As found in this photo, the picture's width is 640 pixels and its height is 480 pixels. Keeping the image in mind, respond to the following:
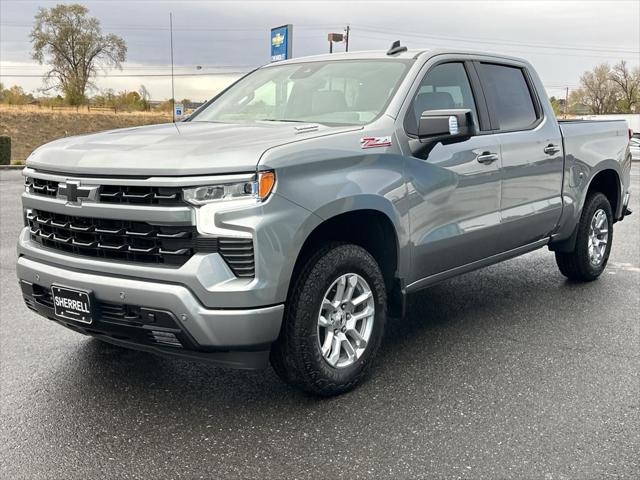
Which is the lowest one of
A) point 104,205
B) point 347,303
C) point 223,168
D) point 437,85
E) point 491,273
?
point 491,273

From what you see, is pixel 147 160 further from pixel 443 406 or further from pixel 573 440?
pixel 573 440

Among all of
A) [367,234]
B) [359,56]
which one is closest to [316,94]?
[359,56]

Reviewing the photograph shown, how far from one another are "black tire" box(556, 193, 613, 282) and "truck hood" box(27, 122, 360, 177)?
312cm

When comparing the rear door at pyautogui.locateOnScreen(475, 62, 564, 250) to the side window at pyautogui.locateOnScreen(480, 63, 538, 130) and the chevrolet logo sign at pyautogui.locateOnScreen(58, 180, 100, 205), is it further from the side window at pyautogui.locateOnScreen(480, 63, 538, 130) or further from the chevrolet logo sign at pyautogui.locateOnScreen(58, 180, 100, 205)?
the chevrolet logo sign at pyautogui.locateOnScreen(58, 180, 100, 205)

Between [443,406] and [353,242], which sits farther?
[353,242]

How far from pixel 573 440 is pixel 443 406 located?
680 mm

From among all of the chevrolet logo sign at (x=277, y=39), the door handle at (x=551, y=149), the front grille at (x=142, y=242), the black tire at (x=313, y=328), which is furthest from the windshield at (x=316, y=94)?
the chevrolet logo sign at (x=277, y=39)

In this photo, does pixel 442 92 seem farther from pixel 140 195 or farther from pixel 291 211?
pixel 140 195

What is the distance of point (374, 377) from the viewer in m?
4.08

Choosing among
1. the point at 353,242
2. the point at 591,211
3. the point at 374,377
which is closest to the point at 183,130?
the point at 353,242

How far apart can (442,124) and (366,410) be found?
1.67 m

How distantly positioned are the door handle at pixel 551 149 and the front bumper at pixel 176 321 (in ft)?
9.80

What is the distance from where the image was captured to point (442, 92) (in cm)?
459

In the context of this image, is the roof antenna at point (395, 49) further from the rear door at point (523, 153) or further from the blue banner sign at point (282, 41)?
the blue banner sign at point (282, 41)
